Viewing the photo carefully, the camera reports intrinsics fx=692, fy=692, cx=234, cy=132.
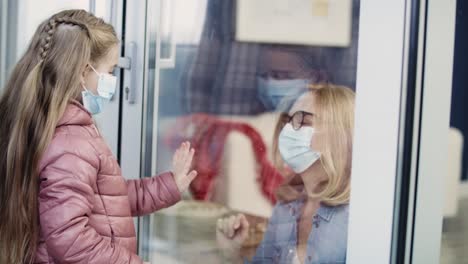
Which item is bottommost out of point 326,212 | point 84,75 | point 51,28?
point 326,212

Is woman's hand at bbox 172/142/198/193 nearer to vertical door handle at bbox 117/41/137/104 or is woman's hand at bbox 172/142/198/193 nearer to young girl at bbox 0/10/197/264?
young girl at bbox 0/10/197/264

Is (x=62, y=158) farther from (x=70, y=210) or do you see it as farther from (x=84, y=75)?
(x=84, y=75)

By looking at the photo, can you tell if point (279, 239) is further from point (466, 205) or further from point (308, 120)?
point (466, 205)

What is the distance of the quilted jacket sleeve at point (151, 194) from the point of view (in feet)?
7.01

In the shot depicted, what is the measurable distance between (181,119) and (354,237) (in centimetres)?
96

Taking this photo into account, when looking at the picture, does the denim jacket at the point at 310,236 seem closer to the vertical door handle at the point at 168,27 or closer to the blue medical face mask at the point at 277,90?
the blue medical face mask at the point at 277,90

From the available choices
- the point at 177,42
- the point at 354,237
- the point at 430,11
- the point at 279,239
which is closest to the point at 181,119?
the point at 177,42

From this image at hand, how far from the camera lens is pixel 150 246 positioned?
2824mm

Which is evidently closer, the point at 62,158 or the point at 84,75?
the point at 62,158

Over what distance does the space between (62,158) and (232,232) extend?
0.96 meters

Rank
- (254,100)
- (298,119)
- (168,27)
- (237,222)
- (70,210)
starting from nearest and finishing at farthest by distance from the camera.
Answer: (70,210), (298,119), (254,100), (237,222), (168,27)

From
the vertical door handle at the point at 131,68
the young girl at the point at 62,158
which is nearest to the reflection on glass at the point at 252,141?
the vertical door handle at the point at 131,68

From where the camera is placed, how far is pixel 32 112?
180 centimetres

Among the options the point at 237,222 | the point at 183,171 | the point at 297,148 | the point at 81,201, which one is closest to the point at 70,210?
the point at 81,201
